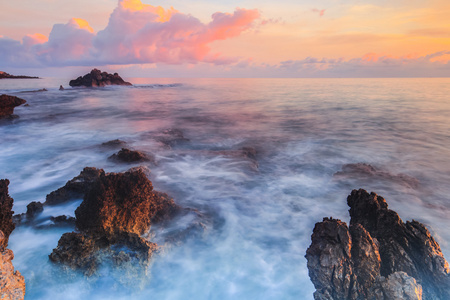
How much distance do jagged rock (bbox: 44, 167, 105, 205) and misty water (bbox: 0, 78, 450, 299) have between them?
0.26 m

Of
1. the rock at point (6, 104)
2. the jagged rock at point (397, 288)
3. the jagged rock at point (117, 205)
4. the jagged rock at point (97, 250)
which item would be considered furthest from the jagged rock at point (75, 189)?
the rock at point (6, 104)

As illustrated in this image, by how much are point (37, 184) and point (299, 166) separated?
924 cm

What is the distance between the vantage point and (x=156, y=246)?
5062 millimetres

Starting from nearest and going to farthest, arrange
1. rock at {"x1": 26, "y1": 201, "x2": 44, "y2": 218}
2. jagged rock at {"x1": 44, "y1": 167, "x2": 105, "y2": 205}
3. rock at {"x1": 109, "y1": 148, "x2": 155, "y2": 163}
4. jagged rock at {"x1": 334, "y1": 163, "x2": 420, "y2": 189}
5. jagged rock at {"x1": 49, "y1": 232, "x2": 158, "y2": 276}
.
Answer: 1. jagged rock at {"x1": 49, "y1": 232, "x2": 158, "y2": 276}
2. rock at {"x1": 26, "y1": 201, "x2": 44, "y2": 218}
3. jagged rock at {"x1": 44, "y1": 167, "x2": 105, "y2": 205}
4. jagged rock at {"x1": 334, "y1": 163, "x2": 420, "y2": 189}
5. rock at {"x1": 109, "y1": 148, "x2": 155, "y2": 163}

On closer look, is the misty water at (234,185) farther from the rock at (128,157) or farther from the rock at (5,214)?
the rock at (5,214)

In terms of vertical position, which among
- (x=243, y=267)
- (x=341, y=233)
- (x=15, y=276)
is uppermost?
(x=341, y=233)

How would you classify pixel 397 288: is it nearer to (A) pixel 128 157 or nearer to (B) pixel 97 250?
(B) pixel 97 250

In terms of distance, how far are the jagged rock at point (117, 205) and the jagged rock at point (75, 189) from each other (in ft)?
5.39

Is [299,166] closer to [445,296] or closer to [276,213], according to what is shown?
[276,213]

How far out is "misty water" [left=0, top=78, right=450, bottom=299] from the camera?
4715mm

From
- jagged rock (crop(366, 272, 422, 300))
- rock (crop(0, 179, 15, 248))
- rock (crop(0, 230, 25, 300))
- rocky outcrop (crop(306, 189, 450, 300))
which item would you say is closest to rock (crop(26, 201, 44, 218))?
rock (crop(0, 179, 15, 248))

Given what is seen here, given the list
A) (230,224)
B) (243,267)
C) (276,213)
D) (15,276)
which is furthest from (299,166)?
(15,276)

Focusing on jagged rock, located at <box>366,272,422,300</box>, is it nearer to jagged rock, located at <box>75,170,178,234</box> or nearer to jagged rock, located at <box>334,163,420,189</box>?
jagged rock, located at <box>75,170,178,234</box>

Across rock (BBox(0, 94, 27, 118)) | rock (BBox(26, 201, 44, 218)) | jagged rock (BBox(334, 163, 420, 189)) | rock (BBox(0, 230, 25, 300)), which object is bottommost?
jagged rock (BBox(334, 163, 420, 189))
